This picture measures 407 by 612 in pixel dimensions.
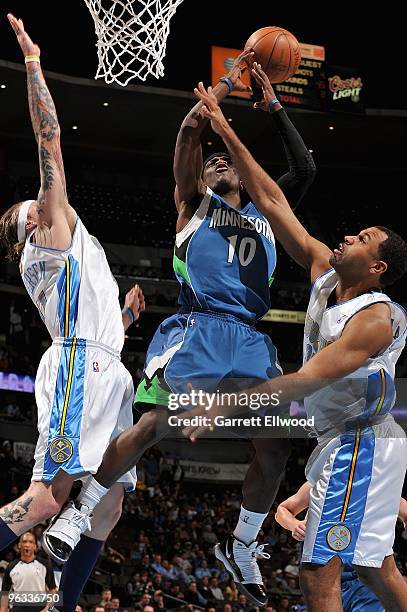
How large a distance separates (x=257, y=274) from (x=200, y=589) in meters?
9.10

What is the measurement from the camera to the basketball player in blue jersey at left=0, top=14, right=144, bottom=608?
450cm

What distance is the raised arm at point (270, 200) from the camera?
4.84 metres

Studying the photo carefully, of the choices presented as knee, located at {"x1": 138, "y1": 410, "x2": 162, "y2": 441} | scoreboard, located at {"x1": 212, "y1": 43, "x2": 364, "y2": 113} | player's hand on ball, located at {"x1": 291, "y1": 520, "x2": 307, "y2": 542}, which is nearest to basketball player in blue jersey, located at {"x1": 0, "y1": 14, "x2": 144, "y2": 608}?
knee, located at {"x1": 138, "y1": 410, "x2": 162, "y2": 441}

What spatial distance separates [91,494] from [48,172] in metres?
1.80

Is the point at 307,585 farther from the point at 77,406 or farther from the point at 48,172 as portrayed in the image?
the point at 48,172

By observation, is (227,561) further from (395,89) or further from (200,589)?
(395,89)

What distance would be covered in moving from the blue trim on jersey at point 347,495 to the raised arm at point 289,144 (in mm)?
1758

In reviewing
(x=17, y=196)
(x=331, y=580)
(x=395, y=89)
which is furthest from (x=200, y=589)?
(x=395, y=89)

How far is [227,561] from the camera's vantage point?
495 centimetres

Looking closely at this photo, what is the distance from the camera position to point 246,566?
192 inches

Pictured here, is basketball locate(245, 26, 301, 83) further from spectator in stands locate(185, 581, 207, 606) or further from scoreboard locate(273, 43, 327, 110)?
scoreboard locate(273, 43, 327, 110)

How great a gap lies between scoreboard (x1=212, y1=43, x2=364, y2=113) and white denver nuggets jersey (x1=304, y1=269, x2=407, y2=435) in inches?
553

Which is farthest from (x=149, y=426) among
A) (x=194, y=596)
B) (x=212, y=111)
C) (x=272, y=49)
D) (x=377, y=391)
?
Answer: (x=194, y=596)

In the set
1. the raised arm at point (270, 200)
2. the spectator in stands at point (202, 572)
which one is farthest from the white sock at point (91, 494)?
the spectator in stands at point (202, 572)
